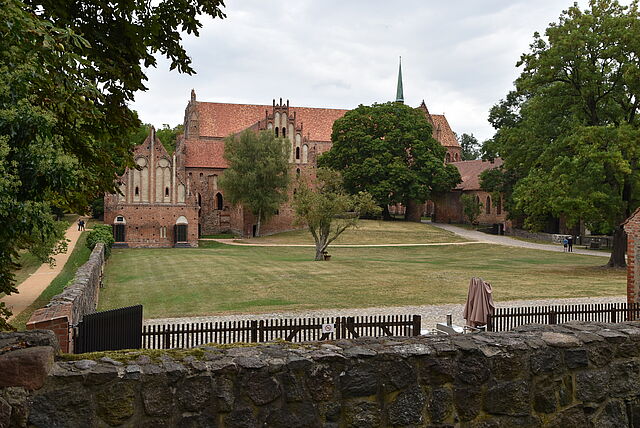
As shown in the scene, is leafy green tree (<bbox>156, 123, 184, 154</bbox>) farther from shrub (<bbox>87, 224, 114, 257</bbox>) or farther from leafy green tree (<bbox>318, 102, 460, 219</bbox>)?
shrub (<bbox>87, 224, 114, 257</bbox>)

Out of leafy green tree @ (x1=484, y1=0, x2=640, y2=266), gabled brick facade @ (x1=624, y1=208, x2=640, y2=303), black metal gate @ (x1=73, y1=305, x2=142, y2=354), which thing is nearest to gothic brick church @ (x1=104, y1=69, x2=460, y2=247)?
leafy green tree @ (x1=484, y1=0, x2=640, y2=266)

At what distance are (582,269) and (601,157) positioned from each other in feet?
24.7

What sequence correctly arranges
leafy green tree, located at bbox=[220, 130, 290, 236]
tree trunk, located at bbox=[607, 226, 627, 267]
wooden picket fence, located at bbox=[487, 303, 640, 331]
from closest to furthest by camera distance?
wooden picket fence, located at bbox=[487, 303, 640, 331], tree trunk, located at bbox=[607, 226, 627, 267], leafy green tree, located at bbox=[220, 130, 290, 236]

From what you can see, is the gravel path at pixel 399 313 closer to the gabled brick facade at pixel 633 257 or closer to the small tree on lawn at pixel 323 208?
the gabled brick facade at pixel 633 257

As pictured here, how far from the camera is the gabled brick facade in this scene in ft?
58.4

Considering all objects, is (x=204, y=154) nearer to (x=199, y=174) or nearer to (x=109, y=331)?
(x=199, y=174)

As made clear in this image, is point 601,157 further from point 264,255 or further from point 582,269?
point 264,255

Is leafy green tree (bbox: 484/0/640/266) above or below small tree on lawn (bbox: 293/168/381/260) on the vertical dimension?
above

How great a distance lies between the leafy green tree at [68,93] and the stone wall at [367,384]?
307cm

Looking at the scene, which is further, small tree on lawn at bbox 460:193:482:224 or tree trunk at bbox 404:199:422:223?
tree trunk at bbox 404:199:422:223

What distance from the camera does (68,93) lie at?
611 centimetres

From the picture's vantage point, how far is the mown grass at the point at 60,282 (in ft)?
56.4

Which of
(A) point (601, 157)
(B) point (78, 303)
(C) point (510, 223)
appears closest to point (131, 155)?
(B) point (78, 303)

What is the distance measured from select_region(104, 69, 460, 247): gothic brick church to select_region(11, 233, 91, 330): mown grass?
4.75 metres
